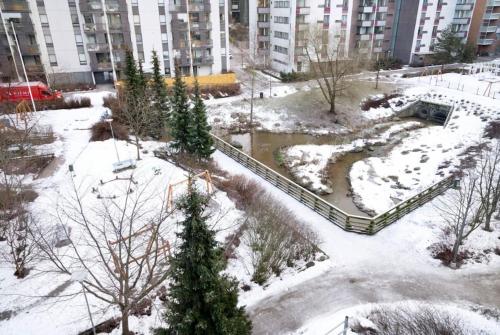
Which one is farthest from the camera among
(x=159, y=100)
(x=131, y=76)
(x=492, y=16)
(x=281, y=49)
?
(x=492, y=16)

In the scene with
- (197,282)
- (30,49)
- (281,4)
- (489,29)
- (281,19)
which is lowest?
(197,282)

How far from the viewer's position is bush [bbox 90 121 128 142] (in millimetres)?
27273

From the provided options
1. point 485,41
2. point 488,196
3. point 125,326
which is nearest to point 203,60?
point 488,196

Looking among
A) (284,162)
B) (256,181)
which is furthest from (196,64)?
(256,181)

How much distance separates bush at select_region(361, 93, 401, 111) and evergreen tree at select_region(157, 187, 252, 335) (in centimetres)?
3403

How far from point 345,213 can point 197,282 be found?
10856mm

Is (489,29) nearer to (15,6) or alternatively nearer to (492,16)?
(492,16)

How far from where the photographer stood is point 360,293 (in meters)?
14.0

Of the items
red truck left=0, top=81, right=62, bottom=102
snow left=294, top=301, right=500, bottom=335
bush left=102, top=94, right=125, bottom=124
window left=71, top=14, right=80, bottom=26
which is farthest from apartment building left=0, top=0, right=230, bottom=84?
snow left=294, top=301, right=500, bottom=335

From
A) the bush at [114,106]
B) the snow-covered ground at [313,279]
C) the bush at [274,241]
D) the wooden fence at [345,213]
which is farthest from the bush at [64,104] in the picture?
the bush at [274,241]

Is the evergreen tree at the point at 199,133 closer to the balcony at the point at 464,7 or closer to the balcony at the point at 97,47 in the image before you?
the balcony at the point at 97,47

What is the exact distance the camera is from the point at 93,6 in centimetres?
3984

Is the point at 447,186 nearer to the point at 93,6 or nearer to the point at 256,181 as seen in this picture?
the point at 256,181

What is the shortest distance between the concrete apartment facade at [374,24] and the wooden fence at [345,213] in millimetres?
28688
